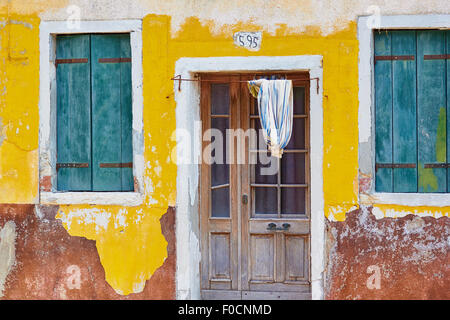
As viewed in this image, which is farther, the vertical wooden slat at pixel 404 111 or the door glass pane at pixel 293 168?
the door glass pane at pixel 293 168

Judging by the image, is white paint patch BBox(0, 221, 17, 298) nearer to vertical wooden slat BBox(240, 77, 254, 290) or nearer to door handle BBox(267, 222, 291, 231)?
vertical wooden slat BBox(240, 77, 254, 290)

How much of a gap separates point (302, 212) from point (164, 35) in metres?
2.05

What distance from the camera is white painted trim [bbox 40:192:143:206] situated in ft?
18.4

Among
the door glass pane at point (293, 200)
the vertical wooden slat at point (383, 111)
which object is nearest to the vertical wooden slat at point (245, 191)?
the door glass pane at point (293, 200)

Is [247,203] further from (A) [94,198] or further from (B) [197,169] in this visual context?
(A) [94,198]

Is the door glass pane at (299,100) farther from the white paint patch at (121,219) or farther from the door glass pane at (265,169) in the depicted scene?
the white paint patch at (121,219)

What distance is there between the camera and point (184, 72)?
219 inches

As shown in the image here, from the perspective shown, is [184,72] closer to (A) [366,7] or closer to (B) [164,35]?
(B) [164,35]

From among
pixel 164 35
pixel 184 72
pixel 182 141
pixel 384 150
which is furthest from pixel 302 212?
pixel 164 35

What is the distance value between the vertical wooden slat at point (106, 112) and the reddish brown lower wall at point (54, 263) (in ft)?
1.81

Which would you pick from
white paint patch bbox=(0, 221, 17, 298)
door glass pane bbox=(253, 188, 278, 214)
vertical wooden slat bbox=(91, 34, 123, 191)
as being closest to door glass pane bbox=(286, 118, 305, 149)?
door glass pane bbox=(253, 188, 278, 214)

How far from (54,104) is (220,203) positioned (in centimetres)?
180

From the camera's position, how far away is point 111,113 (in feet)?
19.0

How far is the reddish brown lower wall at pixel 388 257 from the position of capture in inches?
209
